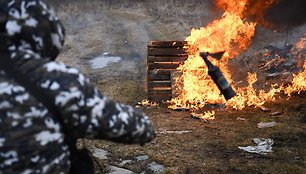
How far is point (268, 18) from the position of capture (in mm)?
11180

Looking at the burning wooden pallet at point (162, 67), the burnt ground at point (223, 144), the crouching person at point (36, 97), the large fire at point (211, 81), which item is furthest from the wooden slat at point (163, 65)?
the crouching person at point (36, 97)

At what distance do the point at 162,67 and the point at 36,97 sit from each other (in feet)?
22.8

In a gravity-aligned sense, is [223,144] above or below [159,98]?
below

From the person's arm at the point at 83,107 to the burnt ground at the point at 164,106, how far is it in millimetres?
966

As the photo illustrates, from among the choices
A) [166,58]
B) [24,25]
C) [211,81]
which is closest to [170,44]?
[166,58]

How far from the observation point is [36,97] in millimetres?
2039

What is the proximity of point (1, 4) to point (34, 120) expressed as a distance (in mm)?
630

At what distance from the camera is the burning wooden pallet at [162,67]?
8875 millimetres

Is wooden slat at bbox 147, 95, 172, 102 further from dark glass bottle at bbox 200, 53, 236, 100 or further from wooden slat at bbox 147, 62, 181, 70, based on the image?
dark glass bottle at bbox 200, 53, 236, 100

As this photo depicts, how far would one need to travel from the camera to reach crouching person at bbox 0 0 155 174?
6.68ft

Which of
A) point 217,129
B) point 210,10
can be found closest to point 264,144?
point 217,129

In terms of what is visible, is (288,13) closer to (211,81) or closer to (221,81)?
(211,81)

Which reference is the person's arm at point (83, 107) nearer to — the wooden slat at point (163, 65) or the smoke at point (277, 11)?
the wooden slat at point (163, 65)

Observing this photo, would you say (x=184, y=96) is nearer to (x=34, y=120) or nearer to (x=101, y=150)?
(x=101, y=150)
